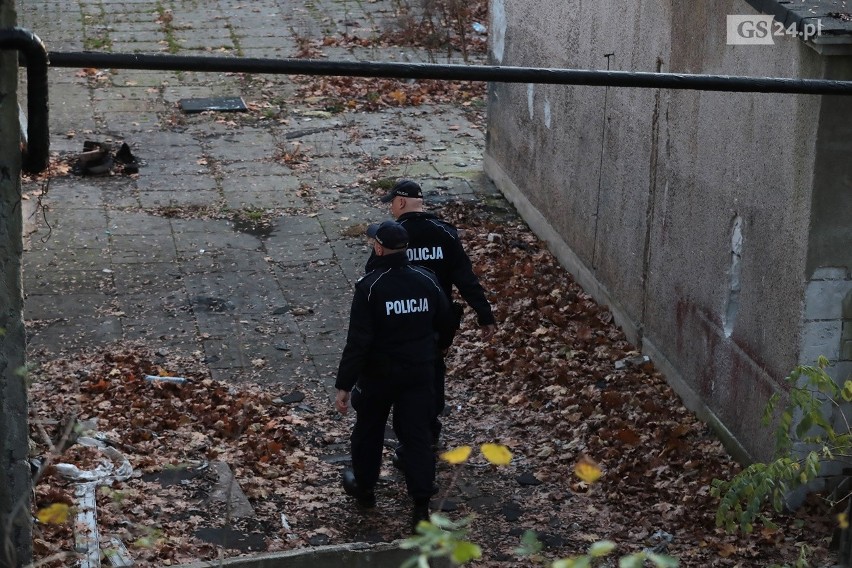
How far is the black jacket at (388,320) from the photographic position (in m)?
7.14

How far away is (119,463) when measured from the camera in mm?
7668

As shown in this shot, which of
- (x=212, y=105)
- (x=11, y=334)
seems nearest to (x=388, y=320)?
(x=11, y=334)

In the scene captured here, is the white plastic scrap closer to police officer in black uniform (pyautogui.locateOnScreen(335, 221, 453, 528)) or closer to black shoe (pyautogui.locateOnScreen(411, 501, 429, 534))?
police officer in black uniform (pyautogui.locateOnScreen(335, 221, 453, 528))

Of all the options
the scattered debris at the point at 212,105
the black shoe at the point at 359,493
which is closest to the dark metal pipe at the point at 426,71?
the black shoe at the point at 359,493

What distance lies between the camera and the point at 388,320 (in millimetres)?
7168

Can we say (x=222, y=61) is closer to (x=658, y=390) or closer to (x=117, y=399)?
(x=117, y=399)

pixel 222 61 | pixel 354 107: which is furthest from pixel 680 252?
pixel 354 107

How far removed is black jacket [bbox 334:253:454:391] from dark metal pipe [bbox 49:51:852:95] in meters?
3.09

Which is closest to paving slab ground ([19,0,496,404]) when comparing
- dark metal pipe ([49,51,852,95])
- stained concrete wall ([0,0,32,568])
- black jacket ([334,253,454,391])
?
black jacket ([334,253,454,391])

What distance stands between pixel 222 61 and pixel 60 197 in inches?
393

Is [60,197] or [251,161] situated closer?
[60,197]

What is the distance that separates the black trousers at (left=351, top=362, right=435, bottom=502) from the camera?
7.25 metres

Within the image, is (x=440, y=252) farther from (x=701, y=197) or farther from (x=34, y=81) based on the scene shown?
(x=34, y=81)

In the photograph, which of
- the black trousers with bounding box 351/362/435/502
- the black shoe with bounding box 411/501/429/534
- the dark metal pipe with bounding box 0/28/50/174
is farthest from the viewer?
the black shoe with bounding box 411/501/429/534
